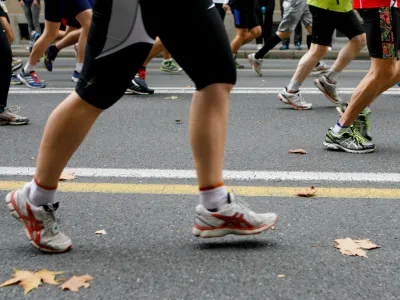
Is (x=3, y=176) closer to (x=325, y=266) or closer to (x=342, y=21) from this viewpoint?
(x=325, y=266)

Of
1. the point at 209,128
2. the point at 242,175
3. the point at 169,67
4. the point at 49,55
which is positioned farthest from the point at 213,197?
the point at 169,67

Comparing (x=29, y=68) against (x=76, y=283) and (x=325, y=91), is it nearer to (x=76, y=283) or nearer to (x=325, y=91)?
(x=325, y=91)

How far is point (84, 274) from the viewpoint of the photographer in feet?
8.76

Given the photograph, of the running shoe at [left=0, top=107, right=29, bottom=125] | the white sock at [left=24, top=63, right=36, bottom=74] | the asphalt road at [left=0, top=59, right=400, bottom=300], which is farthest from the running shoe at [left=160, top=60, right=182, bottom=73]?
the running shoe at [left=0, top=107, right=29, bottom=125]

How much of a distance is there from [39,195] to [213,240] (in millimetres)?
716

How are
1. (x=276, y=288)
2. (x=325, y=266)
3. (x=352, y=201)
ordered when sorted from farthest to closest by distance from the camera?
(x=352, y=201) < (x=325, y=266) < (x=276, y=288)

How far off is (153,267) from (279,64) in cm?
1067

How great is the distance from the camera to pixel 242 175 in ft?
14.1

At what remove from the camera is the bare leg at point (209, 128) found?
2891 mm

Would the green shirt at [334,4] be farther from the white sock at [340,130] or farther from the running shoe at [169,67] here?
the running shoe at [169,67]

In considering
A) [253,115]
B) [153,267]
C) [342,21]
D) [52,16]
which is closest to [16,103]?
[52,16]

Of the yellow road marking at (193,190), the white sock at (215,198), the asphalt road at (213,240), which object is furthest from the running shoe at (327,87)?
the white sock at (215,198)

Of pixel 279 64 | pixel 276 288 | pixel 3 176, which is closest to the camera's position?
pixel 276 288

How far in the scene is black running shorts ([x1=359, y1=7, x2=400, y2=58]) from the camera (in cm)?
454
